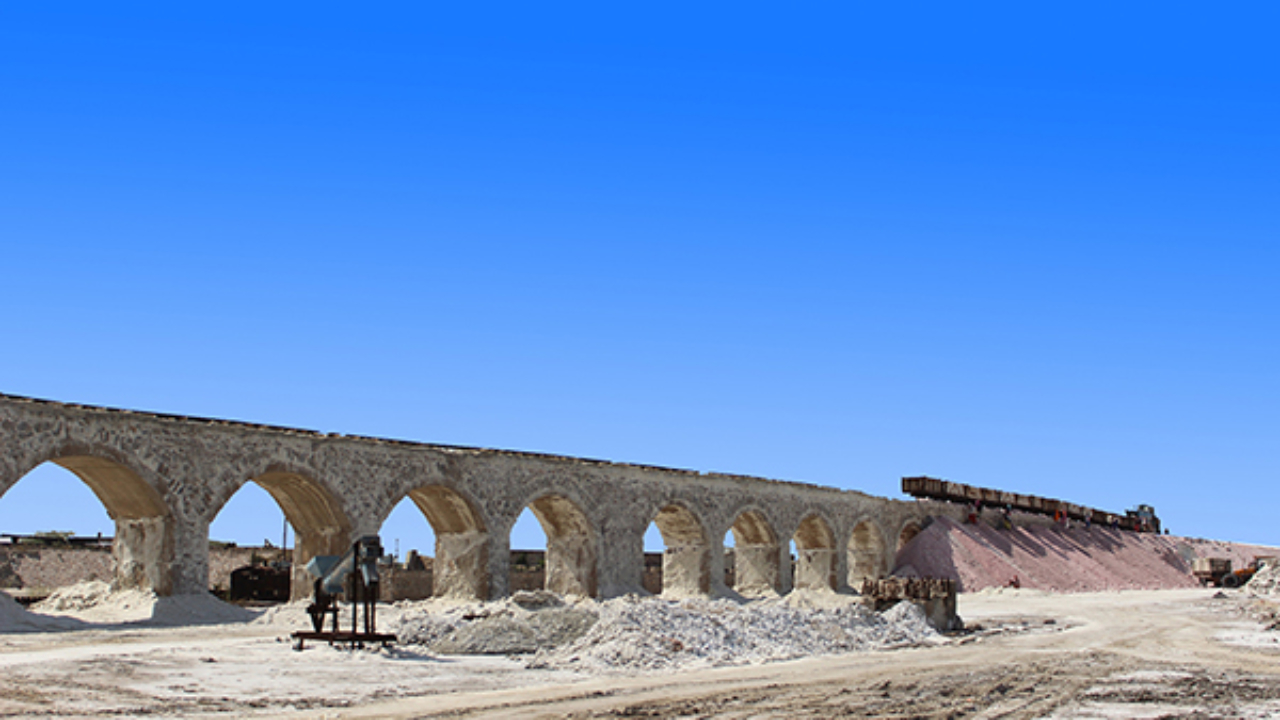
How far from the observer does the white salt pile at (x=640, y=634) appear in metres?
12.8

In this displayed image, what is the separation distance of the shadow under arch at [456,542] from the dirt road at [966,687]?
9945 mm

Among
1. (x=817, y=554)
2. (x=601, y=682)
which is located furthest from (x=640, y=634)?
(x=817, y=554)

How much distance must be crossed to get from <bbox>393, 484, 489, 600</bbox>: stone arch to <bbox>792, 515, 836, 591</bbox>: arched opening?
12.9m

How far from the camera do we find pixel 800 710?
30.1 feet

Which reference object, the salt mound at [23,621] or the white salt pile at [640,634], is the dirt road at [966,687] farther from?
the salt mound at [23,621]

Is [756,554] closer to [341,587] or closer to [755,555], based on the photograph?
[755,555]

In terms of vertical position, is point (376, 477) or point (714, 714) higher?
point (376, 477)

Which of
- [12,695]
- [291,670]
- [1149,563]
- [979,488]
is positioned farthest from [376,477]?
[1149,563]

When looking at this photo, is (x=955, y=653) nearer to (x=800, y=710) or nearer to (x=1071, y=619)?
(x=800, y=710)

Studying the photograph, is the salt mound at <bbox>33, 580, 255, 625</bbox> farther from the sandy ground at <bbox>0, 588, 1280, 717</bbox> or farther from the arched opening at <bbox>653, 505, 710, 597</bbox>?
the arched opening at <bbox>653, 505, 710, 597</bbox>

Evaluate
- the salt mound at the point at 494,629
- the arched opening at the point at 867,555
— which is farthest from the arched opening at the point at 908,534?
the salt mound at the point at 494,629

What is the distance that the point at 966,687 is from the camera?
10.9m

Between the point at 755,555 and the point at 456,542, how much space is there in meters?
10.6

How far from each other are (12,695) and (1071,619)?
1935cm
